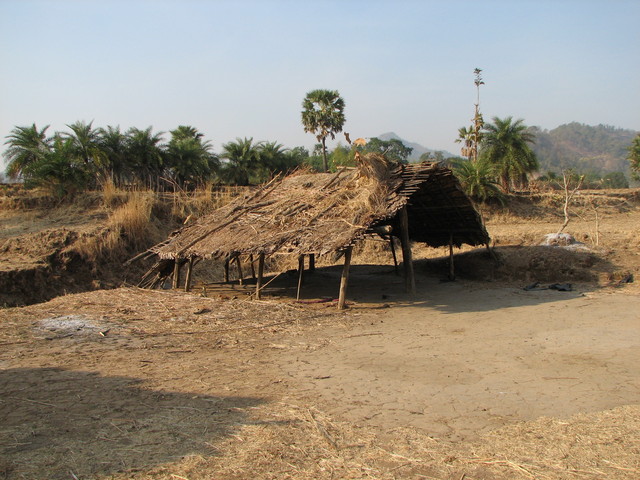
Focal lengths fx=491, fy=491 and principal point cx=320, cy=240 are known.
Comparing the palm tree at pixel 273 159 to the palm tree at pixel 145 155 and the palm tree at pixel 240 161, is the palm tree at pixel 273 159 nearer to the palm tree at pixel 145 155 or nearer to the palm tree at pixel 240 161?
the palm tree at pixel 240 161

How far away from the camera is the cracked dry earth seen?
177 inches

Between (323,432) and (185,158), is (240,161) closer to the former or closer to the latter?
(185,158)

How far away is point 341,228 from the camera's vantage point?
902 cm

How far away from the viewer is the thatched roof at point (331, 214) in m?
9.08

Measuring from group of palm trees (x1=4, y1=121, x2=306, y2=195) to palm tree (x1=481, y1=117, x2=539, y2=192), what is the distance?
42.7ft

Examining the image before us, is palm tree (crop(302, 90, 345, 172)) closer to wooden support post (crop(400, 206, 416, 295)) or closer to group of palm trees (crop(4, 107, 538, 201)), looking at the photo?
group of palm trees (crop(4, 107, 538, 201))

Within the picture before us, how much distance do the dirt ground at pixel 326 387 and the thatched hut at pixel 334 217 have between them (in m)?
1.23

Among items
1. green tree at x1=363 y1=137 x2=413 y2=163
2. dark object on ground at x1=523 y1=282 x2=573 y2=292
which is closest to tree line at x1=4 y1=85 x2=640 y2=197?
dark object on ground at x1=523 y1=282 x2=573 y2=292

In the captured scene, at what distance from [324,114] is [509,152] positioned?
42.9 ft

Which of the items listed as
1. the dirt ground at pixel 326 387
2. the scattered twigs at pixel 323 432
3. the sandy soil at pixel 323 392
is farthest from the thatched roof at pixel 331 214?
the scattered twigs at pixel 323 432

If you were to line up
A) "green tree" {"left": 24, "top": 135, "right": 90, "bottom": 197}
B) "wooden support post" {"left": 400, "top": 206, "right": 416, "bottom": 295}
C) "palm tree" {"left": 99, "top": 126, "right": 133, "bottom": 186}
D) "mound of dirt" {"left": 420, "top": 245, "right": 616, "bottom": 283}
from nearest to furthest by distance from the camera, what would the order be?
"wooden support post" {"left": 400, "top": 206, "right": 416, "bottom": 295}, "mound of dirt" {"left": 420, "top": 245, "right": 616, "bottom": 283}, "green tree" {"left": 24, "top": 135, "right": 90, "bottom": 197}, "palm tree" {"left": 99, "top": 126, "right": 133, "bottom": 186}

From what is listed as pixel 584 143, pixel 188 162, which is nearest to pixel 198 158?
pixel 188 162

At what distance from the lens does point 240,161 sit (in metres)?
30.0

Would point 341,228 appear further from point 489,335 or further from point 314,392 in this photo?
point 314,392
